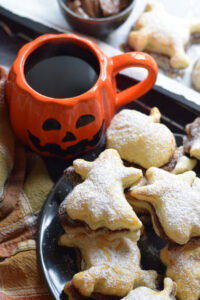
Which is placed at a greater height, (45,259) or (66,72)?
(66,72)

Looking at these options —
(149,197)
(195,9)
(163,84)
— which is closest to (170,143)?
(149,197)

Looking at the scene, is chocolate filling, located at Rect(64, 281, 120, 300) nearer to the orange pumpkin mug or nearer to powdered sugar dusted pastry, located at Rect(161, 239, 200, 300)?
powdered sugar dusted pastry, located at Rect(161, 239, 200, 300)

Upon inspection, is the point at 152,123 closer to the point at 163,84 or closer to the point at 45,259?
the point at 163,84

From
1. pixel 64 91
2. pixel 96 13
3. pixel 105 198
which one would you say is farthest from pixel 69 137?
pixel 96 13

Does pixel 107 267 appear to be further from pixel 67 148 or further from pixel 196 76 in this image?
pixel 196 76

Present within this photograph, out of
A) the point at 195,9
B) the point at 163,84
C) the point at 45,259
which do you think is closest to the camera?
the point at 45,259

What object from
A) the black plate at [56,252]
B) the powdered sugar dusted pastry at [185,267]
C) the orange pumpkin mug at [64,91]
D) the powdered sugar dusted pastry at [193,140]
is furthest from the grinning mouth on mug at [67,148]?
the powdered sugar dusted pastry at [185,267]
